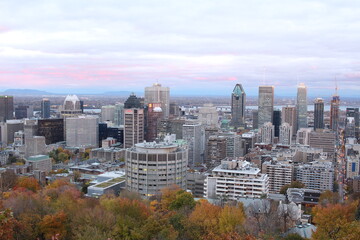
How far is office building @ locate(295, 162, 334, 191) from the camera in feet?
123

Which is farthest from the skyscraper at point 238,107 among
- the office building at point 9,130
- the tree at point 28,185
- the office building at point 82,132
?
the tree at point 28,185

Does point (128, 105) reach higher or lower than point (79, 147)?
higher

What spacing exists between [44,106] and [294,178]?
264 feet

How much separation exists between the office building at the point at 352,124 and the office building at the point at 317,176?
4066 cm

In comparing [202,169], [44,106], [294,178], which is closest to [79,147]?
[202,169]

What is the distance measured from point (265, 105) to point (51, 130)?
159 feet

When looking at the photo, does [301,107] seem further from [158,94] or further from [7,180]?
[7,180]

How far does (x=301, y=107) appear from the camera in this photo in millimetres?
101312

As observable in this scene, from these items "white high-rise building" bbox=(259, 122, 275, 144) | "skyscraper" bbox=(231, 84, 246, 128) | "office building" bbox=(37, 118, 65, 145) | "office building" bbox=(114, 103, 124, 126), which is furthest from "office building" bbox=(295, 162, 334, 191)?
"skyscraper" bbox=(231, 84, 246, 128)

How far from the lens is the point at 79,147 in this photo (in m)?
63.6

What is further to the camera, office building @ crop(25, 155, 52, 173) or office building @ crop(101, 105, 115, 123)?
office building @ crop(101, 105, 115, 123)

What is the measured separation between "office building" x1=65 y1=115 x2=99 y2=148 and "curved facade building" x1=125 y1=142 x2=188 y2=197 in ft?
131

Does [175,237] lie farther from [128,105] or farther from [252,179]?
[128,105]

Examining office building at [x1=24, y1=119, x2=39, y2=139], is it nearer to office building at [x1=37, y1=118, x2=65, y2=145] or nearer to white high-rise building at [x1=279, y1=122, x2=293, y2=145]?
office building at [x1=37, y1=118, x2=65, y2=145]
